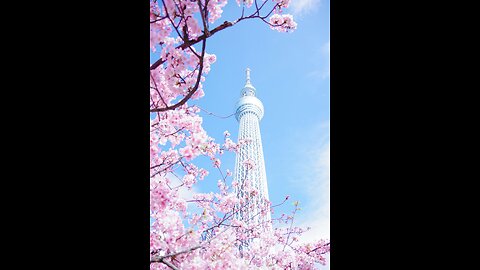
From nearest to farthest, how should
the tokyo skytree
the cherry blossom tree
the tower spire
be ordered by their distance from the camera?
1. the cherry blossom tree
2. the tokyo skytree
3. the tower spire

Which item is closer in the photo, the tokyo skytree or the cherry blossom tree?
the cherry blossom tree

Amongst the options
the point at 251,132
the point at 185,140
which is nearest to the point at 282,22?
the point at 185,140

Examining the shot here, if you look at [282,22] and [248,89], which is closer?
[282,22]

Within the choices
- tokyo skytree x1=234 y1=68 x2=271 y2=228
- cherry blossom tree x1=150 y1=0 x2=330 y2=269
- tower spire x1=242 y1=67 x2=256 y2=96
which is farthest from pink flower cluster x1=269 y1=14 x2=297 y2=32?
tower spire x1=242 y1=67 x2=256 y2=96

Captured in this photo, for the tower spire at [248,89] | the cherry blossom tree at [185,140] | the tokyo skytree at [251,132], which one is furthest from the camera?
the tower spire at [248,89]

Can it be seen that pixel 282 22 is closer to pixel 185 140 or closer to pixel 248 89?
pixel 185 140

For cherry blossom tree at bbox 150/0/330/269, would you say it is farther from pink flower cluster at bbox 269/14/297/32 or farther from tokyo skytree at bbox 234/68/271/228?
tokyo skytree at bbox 234/68/271/228

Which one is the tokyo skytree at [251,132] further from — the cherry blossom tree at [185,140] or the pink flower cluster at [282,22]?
the pink flower cluster at [282,22]

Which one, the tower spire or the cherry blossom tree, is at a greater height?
the tower spire

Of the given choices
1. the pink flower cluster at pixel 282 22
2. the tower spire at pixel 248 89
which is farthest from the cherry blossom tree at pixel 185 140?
the tower spire at pixel 248 89

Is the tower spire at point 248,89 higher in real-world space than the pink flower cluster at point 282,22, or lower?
higher

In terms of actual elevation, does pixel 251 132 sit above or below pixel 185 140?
above

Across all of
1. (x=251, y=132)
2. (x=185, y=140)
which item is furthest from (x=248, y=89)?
(x=185, y=140)
